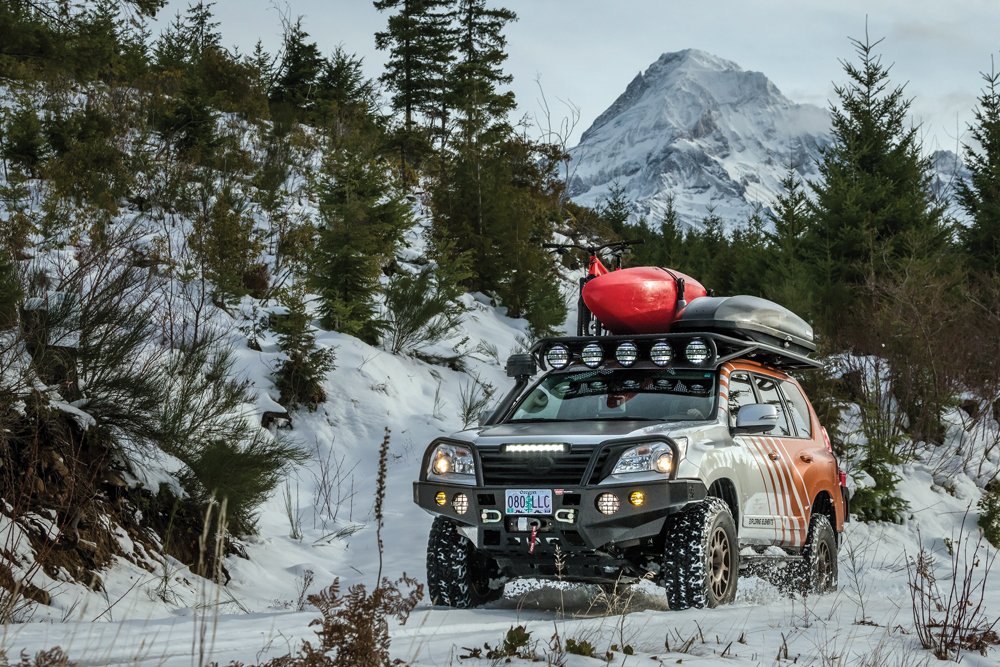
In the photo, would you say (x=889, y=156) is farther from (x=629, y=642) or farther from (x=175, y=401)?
(x=629, y=642)

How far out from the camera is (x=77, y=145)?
16344 mm

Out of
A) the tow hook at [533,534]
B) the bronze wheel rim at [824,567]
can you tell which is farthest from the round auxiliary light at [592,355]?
the bronze wheel rim at [824,567]

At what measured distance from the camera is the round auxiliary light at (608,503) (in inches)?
205

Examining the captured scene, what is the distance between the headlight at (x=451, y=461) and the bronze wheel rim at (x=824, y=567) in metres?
2.99

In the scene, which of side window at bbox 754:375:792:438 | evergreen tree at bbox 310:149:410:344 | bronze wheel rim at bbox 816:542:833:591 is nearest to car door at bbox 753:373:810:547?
side window at bbox 754:375:792:438

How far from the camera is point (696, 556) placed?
17.1ft

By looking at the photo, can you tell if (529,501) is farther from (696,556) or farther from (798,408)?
(798,408)

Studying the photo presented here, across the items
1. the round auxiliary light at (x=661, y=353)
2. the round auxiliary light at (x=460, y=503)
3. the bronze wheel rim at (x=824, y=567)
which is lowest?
the bronze wheel rim at (x=824, y=567)

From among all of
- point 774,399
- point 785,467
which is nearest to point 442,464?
point 785,467

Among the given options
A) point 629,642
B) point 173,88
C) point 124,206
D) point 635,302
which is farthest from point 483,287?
point 629,642

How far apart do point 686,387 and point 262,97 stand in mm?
20384

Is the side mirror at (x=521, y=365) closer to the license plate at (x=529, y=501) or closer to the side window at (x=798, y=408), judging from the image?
the license plate at (x=529, y=501)

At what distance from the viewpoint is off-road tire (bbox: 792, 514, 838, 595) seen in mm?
7012

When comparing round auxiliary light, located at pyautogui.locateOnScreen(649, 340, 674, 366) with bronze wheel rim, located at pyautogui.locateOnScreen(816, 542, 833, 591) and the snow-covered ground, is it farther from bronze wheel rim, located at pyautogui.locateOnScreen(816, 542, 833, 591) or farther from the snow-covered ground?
bronze wheel rim, located at pyautogui.locateOnScreen(816, 542, 833, 591)
